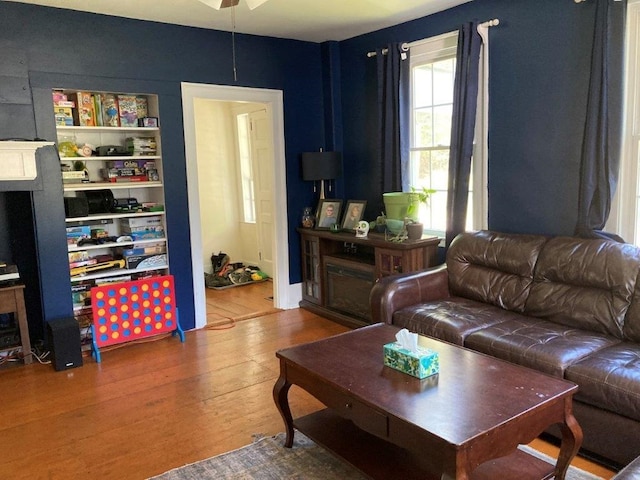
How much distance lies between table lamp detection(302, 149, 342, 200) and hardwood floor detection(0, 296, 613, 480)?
58.9 inches

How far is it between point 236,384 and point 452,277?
1657 mm

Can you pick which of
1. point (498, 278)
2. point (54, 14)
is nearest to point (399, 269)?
point (498, 278)

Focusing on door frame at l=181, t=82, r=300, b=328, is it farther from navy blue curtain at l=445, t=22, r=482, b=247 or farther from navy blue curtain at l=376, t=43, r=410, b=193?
navy blue curtain at l=445, t=22, r=482, b=247

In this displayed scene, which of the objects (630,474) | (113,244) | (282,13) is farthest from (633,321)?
(113,244)

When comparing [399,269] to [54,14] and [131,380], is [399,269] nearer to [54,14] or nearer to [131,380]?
[131,380]

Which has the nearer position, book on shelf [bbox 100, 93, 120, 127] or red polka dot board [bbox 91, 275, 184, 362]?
red polka dot board [bbox 91, 275, 184, 362]

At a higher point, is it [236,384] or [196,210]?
[196,210]

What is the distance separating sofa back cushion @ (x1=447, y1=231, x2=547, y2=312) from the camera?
3.38m

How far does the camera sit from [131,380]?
3576 millimetres

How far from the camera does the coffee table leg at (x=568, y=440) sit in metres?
2.10

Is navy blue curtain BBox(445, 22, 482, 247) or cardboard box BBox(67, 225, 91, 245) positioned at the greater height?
navy blue curtain BBox(445, 22, 482, 247)

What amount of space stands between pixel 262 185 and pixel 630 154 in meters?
4.02

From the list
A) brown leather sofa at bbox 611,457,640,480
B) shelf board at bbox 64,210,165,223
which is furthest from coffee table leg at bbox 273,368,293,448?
shelf board at bbox 64,210,165,223

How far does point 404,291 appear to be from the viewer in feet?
11.5
